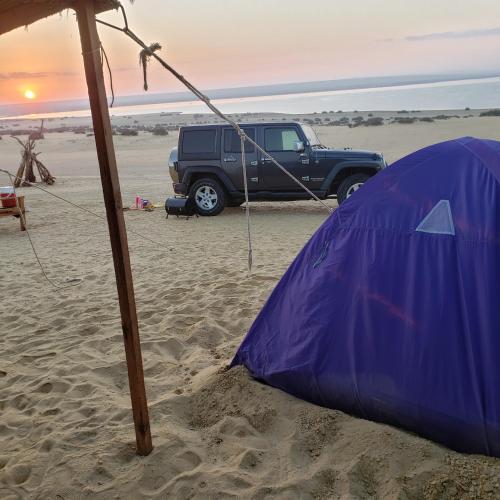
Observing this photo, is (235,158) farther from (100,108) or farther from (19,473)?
(19,473)

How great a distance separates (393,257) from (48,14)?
255 cm

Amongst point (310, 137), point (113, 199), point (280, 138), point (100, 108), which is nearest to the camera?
point (100, 108)

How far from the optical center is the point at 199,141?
12.2m

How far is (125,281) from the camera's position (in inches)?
124

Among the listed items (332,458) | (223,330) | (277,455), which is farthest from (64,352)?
(332,458)

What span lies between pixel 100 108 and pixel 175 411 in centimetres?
228

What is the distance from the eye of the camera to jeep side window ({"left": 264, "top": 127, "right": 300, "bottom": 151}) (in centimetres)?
1199

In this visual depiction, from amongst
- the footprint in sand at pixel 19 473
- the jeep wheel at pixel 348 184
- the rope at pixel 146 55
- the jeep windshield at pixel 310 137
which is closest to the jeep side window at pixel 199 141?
the jeep windshield at pixel 310 137

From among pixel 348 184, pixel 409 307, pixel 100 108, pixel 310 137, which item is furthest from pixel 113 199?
pixel 310 137

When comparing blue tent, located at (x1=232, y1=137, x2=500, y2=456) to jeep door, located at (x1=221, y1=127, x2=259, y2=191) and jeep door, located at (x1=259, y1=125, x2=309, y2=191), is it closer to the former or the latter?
jeep door, located at (x1=259, y1=125, x2=309, y2=191)

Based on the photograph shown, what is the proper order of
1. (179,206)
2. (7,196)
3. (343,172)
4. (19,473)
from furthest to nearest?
(179,206) → (343,172) → (7,196) → (19,473)

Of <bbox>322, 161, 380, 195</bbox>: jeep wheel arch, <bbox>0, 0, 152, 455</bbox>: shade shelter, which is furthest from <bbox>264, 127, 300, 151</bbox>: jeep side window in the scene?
<bbox>0, 0, 152, 455</bbox>: shade shelter

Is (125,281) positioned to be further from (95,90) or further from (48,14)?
(48,14)

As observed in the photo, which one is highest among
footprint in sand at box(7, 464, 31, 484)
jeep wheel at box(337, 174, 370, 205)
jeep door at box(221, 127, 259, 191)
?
jeep door at box(221, 127, 259, 191)
